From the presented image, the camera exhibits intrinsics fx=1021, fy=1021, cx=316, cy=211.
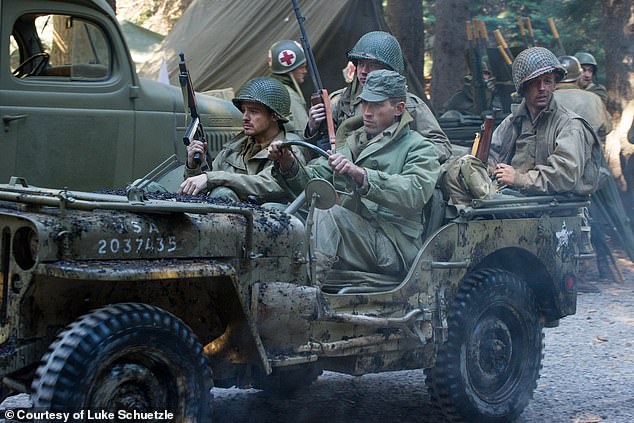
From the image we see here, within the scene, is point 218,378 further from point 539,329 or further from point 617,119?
point 617,119

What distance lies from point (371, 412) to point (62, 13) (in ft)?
12.7

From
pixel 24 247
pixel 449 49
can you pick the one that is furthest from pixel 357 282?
pixel 449 49

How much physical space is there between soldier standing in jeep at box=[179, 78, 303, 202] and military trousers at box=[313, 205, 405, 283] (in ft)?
1.31

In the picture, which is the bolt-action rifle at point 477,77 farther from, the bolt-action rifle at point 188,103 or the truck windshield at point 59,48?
the bolt-action rifle at point 188,103

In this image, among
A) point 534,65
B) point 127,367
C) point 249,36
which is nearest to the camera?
point 127,367

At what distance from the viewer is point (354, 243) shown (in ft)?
17.3

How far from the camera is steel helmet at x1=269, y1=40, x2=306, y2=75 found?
9.77 m

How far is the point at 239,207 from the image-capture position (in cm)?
438

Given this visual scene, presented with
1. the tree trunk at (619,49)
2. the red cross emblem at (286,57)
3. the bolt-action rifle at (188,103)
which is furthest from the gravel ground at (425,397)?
the tree trunk at (619,49)

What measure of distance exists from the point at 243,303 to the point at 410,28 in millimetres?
11903

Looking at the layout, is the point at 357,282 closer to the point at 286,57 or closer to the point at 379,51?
the point at 379,51

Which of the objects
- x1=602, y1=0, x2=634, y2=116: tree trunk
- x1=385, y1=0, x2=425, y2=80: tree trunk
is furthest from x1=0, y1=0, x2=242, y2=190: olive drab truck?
x1=385, y1=0, x2=425, y2=80: tree trunk

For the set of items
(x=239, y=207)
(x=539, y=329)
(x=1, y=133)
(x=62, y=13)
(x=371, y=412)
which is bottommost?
(x=371, y=412)

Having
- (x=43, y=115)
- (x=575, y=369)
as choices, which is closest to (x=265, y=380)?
(x=575, y=369)
